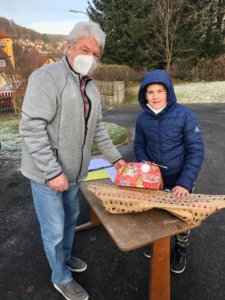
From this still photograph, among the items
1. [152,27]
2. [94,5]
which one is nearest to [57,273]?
[152,27]

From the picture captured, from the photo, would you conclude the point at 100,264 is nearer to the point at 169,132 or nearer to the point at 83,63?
the point at 169,132

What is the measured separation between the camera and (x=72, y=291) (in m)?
2.25

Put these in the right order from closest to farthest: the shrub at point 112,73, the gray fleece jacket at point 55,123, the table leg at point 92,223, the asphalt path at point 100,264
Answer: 1. the gray fleece jacket at point 55,123
2. the asphalt path at point 100,264
3. the table leg at point 92,223
4. the shrub at point 112,73

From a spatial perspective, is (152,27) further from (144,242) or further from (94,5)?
(144,242)

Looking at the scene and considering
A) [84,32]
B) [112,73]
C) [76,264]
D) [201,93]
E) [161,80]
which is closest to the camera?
[84,32]

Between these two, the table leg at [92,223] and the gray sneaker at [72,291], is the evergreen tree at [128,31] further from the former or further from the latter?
the gray sneaker at [72,291]

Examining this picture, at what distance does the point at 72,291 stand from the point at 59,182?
103 cm

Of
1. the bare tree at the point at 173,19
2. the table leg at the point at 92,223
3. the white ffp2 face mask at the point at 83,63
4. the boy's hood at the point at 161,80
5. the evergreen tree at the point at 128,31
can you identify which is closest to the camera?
the white ffp2 face mask at the point at 83,63

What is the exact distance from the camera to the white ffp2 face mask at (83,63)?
1774mm

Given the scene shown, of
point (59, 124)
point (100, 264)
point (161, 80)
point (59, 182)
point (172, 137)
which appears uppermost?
point (161, 80)

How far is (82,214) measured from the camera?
356 cm

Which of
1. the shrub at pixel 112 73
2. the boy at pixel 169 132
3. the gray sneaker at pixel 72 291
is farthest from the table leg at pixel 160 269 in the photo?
the shrub at pixel 112 73

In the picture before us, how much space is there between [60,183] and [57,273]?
87 cm

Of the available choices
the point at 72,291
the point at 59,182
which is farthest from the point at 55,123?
the point at 72,291
